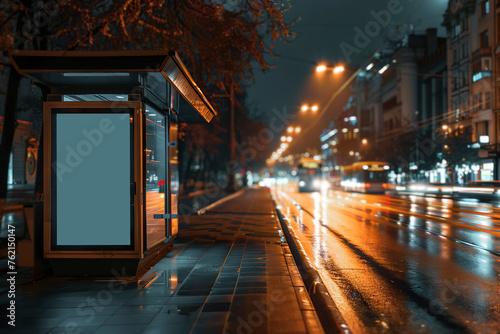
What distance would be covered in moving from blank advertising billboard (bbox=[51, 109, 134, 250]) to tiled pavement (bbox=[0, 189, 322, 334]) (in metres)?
0.77

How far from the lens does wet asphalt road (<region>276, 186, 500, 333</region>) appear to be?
5711 mm

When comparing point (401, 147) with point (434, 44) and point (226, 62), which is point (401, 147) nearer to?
point (434, 44)

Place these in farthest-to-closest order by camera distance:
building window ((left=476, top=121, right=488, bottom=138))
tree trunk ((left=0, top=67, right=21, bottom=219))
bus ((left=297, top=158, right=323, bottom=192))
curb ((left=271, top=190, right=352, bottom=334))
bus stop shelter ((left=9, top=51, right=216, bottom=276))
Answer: bus ((left=297, top=158, right=323, bottom=192)) → building window ((left=476, top=121, right=488, bottom=138)) → tree trunk ((left=0, top=67, right=21, bottom=219)) → bus stop shelter ((left=9, top=51, right=216, bottom=276)) → curb ((left=271, top=190, right=352, bottom=334))

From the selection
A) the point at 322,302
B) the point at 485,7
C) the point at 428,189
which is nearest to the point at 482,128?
the point at 428,189

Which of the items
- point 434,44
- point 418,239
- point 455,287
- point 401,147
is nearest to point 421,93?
point 434,44

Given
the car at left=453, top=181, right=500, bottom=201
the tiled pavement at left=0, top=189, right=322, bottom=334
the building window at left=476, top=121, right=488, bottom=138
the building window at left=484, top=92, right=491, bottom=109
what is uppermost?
the building window at left=484, top=92, right=491, bottom=109

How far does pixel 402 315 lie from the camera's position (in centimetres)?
592

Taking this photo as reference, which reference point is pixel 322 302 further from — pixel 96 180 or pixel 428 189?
pixel 428 189

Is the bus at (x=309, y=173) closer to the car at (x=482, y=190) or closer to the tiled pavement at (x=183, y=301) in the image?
the car at (x=482, y=190)

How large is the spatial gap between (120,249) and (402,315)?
176 inches

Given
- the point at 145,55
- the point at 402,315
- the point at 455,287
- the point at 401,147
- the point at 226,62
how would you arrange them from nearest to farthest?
1. the point at 402,315
2. the point at 145,55
3. the point at 455,287
4. the point at 226,62
5. the point at 401,147

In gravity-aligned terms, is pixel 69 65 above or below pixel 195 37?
below

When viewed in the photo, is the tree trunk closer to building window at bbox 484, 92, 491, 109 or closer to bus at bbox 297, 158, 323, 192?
bus at bbox 297, 158, 323, 192

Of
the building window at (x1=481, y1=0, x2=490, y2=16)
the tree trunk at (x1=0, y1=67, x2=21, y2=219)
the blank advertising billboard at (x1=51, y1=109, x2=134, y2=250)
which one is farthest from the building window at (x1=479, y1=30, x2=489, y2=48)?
the blank advertising billboard at (x1=51, y1=109, x2=134, y2=250)
